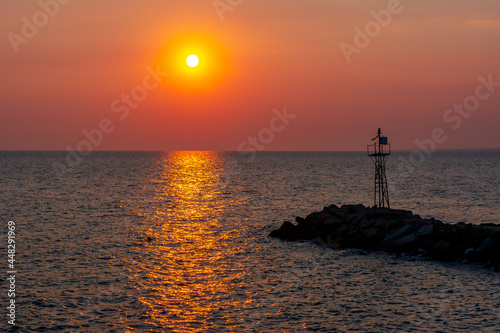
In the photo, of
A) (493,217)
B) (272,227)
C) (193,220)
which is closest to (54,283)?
(272,227)

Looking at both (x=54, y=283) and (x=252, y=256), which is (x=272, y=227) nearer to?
(x=252, y=256)

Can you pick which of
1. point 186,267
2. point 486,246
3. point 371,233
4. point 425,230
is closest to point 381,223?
point 371,233

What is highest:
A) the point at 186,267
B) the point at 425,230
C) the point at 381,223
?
the point at 381,223

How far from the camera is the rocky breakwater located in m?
39.7

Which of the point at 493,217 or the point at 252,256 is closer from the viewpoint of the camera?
the point at 252,256

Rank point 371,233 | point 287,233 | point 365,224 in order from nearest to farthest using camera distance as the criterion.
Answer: point 371,233 < point 365,224 < point 287,233

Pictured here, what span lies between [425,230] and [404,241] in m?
2.44

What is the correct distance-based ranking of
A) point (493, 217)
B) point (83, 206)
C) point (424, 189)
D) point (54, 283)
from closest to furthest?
point (54, 283)
point (493, 217)
point (83, 206)
point (424, 189)

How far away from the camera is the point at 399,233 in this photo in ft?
146

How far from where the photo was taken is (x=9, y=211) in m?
69.4

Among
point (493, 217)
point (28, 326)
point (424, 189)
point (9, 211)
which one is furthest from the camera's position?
point (424, 189)

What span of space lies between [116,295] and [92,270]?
6904 mm

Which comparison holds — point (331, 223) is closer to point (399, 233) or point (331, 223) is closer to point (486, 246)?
point (399, 233)

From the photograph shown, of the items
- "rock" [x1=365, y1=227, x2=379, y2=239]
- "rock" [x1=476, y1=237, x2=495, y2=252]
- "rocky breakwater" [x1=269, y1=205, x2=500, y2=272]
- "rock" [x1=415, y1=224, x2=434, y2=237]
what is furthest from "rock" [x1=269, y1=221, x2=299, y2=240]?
"rock" [x1=476, y1=237, x2=495, y2=252]
